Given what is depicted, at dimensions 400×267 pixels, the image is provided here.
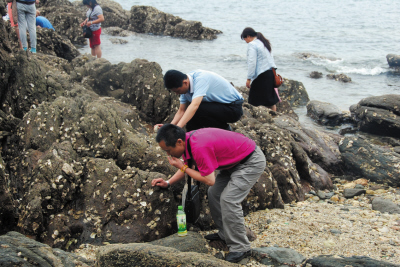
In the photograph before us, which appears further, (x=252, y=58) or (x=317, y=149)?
(x=252, y=58)

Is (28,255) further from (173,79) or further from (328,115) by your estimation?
(328,115)

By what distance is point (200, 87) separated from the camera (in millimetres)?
4996

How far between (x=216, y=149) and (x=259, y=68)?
5044 millimetres

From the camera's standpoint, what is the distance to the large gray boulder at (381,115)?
10500 millimetres

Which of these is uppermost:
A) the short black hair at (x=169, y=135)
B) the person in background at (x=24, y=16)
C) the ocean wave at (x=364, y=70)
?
the person in background at (x=24, y=16)

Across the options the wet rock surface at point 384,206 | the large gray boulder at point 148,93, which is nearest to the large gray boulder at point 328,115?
the wet rock surface at point 384,206

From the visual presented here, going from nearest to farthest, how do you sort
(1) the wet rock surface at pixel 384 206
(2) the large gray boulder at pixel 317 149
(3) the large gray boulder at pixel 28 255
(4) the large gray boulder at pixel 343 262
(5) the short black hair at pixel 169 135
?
1. (3) the large gray boulder at pixel 28 255
2. (4) the large gray boulder at pixel 343 262
3. (5) the short black hair at pixel 169 135
4. (1) the wet rock surface at pixel 384 206
5. (2) the large gray boulder at pixel 317 149

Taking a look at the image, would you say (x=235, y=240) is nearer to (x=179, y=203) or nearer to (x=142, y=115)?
(x=179, y=203)

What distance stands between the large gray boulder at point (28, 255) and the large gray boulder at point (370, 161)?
610cm

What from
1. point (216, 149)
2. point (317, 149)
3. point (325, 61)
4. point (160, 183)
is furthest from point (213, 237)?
point (325, 61)

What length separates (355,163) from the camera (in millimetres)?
7832

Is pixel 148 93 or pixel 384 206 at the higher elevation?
pixel 148 93

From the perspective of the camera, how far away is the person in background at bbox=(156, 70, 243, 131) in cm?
491

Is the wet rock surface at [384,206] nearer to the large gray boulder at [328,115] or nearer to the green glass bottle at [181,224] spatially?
the green glass bottle at [181,224]
